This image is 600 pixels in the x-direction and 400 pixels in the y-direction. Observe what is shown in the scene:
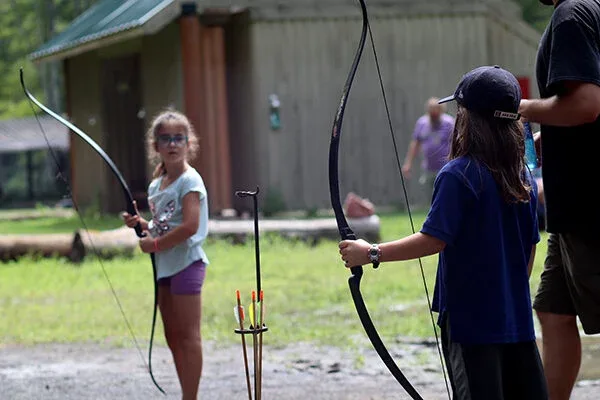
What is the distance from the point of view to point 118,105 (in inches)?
834

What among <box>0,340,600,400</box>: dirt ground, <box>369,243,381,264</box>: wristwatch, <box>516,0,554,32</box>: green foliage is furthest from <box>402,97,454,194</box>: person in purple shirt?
<box>516,0,554,32</box>: green foliage

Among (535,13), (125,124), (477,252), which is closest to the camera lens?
(477,252)

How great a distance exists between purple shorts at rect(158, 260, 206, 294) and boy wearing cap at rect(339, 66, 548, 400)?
189cm

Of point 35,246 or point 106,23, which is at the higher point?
point 106,23

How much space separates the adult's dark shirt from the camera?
185 inches

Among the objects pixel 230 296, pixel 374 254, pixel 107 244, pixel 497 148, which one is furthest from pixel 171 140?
pixel 107 244

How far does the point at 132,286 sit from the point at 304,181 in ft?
24.7

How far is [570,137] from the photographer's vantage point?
4922mm

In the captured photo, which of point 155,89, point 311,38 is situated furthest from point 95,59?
point 311,38

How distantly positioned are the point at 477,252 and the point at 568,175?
3.06 feet

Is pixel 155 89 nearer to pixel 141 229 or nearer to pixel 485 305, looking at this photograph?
pixel 141 229

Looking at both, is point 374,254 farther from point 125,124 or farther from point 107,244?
point 125,124

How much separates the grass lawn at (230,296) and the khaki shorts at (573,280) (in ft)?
10.5

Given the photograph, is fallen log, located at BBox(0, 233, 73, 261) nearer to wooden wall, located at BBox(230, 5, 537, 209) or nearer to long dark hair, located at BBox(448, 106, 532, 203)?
wooden wall, located at BBox(230, 5, 537, 209)
